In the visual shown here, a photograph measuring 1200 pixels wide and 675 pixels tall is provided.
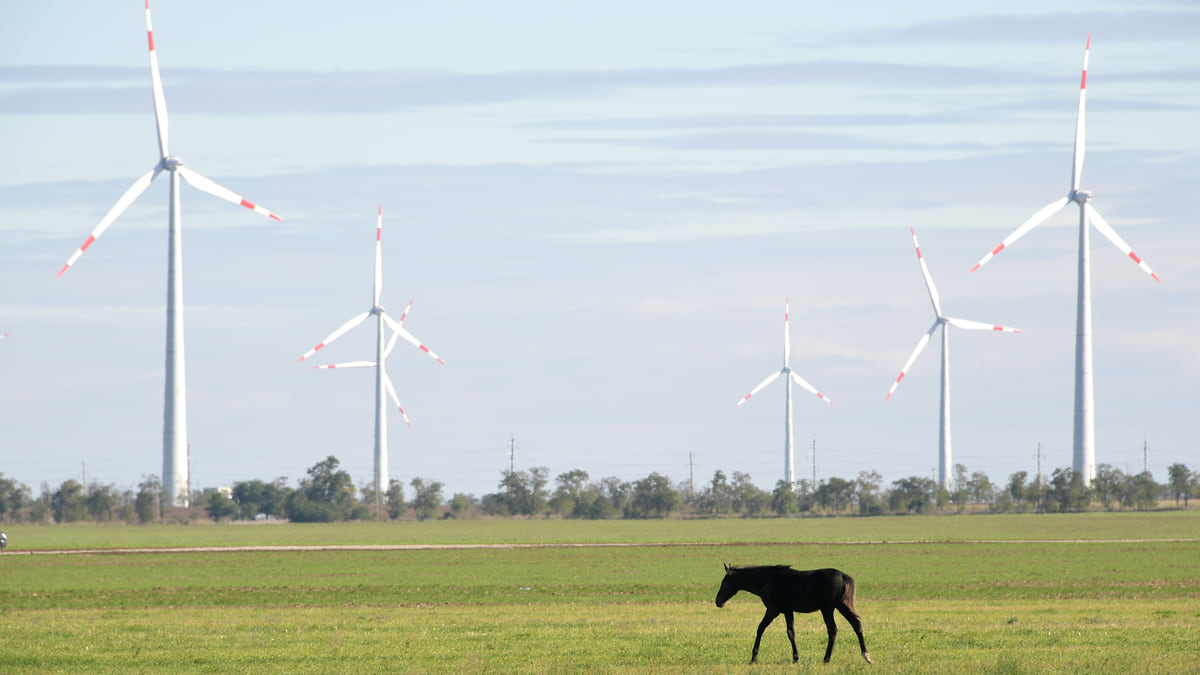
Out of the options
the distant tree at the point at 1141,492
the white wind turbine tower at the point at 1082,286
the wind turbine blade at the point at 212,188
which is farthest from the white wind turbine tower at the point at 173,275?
the distant tree at the point at 1141,492

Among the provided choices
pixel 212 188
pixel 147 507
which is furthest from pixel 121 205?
pixel 147 507

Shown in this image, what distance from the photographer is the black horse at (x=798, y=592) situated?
25.8m

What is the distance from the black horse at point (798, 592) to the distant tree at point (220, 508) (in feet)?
570

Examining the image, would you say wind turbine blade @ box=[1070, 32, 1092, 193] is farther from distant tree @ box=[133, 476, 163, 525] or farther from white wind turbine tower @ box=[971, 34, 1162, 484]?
distant tree @ box=[133, 476, 163, 525]

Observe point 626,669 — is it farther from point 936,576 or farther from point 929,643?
point 936,576

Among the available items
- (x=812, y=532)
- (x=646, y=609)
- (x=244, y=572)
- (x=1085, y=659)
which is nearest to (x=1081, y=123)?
(x=812, y=532)

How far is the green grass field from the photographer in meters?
28.3

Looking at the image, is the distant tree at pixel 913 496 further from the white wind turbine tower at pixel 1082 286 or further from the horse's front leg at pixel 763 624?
the horse's front leg at pixel 763 624

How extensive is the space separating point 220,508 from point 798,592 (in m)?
176

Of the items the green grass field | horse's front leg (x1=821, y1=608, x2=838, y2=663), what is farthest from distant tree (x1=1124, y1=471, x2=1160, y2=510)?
horse's front leg (x1=821, y1=608, x2=838, y2=663)

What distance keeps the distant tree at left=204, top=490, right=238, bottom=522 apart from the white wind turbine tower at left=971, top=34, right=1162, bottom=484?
4223 inches

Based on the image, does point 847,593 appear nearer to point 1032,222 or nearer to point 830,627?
point 830,627

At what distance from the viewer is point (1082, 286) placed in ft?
466

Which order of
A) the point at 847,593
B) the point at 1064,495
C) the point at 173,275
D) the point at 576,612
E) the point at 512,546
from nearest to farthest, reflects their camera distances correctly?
1. the point at 847,593
2. the point at 576,612
3. the point at 512,546
4. the point at 173,275
5. the point at 1064,495
